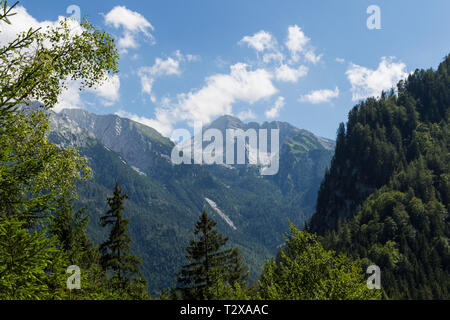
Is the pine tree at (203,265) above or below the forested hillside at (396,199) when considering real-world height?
below

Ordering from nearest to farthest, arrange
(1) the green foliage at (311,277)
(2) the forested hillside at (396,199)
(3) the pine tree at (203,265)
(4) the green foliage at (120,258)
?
(1) the green foliage at (311,277) → (4) the green foliage at (120,258) → (3) the pine tree at (203,265) → (2) the forested hillside at (396,199)

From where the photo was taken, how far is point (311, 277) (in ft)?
51.5

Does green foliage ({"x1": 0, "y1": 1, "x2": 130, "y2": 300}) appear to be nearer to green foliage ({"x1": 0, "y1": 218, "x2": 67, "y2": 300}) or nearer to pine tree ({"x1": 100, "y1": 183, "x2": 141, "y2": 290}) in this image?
green foliage ({"x1": 0, "y1": 218, "x2": 67, "y2": 300})

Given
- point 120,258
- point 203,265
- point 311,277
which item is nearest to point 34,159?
point 311,277

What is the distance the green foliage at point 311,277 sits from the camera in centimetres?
1391

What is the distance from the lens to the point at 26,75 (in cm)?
746

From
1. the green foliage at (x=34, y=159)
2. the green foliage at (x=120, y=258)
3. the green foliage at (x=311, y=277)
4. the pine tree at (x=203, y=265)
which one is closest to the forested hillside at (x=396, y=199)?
the pine tree at (x=203, y=265)

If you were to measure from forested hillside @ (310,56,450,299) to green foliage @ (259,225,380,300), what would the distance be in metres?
92.0

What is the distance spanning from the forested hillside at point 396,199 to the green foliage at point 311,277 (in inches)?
3622

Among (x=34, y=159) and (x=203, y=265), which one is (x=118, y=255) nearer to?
(x=203, y=265)

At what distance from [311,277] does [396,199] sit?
135890 millimetres

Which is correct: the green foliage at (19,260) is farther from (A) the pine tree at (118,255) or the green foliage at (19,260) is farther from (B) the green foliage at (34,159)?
(A) the pine tree at (118,255)

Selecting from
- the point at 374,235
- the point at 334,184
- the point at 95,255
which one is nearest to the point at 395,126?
the point at 334,184

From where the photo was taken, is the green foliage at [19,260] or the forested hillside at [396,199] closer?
the green foliage at [19,260]
